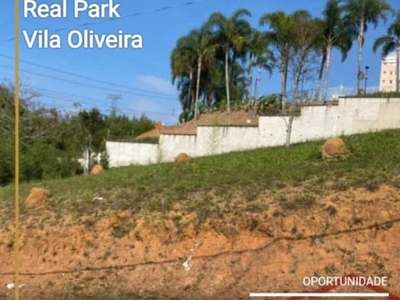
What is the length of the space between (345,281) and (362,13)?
19379 mm

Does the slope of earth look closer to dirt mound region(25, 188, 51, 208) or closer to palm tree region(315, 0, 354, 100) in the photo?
dirt mound region(25, 188, 51, 208)

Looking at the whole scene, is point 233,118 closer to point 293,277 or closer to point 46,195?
point 46,195

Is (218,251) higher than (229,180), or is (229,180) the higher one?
(229,180)

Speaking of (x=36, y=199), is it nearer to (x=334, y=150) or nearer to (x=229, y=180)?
(x=229, y=180)

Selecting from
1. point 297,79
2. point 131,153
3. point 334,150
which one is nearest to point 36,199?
point 334,150

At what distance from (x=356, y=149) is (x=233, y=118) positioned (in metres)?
17.1

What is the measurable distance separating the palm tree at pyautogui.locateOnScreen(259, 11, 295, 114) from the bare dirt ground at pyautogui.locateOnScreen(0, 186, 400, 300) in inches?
400

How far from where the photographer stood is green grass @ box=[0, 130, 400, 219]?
7724mm

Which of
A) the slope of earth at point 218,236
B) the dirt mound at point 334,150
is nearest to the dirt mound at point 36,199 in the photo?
the slope of earth at point 218,236

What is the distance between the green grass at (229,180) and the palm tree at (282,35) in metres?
5.86

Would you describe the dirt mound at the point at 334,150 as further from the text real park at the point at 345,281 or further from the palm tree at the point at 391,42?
the palm tree at the point at 391,42

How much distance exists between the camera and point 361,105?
55.9 ft

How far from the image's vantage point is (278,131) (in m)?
18.5

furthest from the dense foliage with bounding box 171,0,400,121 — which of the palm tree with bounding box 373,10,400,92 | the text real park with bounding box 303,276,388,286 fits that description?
the text real park with bounding box 303,276,388,286
